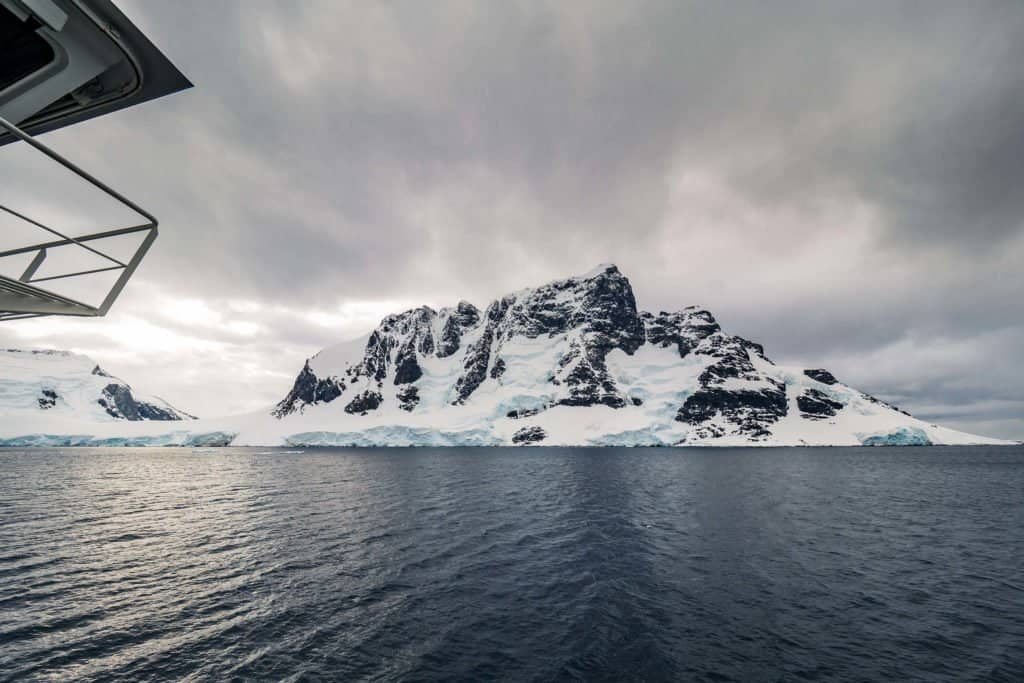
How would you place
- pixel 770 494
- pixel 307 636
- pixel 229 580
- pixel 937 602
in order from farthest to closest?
pixel 770 494
pixel 229 580
pixel 937 602
pixel 307 636

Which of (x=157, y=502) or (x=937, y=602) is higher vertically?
(x=937, y=602)

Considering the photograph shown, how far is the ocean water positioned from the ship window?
14.8 metres

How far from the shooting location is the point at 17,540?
25.3m

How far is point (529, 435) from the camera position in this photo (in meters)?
189

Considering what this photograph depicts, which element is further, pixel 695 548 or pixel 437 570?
pixel 695 548

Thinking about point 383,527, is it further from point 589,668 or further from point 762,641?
point 762,641

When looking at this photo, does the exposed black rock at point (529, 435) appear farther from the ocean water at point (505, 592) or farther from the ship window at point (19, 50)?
the ship window at point (19, 50)

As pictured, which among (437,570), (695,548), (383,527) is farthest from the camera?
(383,527)

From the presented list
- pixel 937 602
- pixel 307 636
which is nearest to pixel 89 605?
pixel 307 636

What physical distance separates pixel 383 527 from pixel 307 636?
16815mm

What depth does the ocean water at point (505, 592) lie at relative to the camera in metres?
12.7

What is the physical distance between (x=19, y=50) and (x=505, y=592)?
2106 centimetres

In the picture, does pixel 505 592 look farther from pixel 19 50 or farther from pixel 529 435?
pixel 529 435

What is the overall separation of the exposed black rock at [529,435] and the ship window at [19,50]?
186 meters
